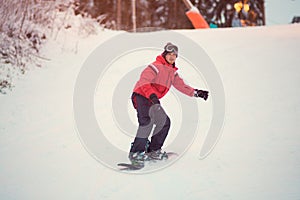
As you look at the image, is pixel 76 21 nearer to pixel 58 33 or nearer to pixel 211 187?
pixel 58 33

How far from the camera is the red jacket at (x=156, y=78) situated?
4.32m

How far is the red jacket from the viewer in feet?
14.2

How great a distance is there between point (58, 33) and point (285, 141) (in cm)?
886

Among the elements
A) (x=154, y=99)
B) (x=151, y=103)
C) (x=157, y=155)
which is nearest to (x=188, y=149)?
(x=157, y=155)

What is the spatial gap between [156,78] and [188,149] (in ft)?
3.60

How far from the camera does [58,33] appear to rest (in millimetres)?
11867

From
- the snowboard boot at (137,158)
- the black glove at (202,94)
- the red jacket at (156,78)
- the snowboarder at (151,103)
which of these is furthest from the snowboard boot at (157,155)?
the black glove at (202,94)

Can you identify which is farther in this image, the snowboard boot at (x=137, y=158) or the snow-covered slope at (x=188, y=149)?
the snowboard boot at (x=137, y=158)

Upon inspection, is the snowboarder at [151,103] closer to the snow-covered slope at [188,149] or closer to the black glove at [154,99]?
the black glove at [154,99]

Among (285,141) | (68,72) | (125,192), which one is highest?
(68,72)

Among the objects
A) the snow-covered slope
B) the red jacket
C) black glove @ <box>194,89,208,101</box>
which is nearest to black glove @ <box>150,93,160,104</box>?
the red jacket

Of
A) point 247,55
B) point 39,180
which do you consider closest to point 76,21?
point 247,55

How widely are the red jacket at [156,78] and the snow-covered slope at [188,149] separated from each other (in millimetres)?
890

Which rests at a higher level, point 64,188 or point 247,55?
point 247,55
